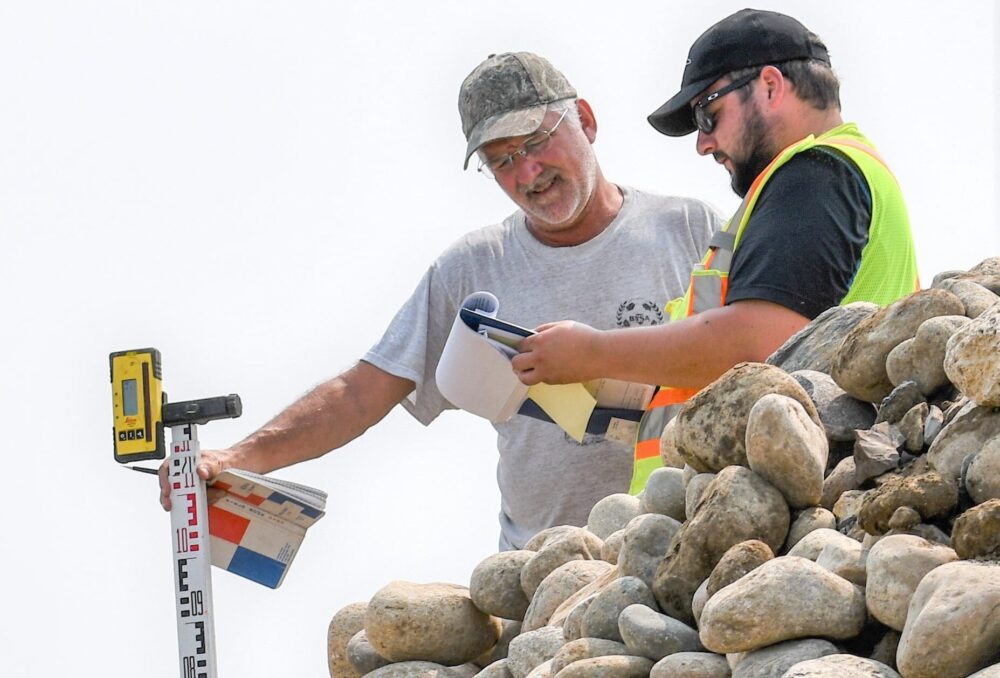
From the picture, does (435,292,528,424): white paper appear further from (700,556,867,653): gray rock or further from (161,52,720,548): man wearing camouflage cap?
(700,556,867,653): gray rock

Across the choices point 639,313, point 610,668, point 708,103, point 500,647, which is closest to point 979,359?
point 610,668

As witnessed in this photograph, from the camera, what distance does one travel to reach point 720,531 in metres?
3.61

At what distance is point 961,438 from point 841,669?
2.32 ft

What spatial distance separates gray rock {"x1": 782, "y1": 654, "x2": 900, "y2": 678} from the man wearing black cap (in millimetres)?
1751

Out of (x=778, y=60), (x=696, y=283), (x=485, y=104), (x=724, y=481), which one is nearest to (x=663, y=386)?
(x=696, y=283)

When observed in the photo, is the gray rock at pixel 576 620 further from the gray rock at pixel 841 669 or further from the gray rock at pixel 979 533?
the gray rock at pixel 979 533

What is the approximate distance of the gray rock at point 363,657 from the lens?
14.8 feet

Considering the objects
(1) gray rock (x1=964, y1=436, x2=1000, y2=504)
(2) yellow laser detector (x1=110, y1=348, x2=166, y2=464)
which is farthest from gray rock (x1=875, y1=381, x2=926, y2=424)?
(2) yellow laser detector (x1=110, y1=348, x2=166, y2=464)

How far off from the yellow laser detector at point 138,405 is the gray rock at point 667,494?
2374mm

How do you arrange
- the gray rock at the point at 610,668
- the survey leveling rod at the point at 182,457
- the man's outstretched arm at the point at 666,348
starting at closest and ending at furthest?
the gray rock at the point at 610,668, the man's outstretched arm at the point at 666,348, the survey leveling rod at the point at 182,457

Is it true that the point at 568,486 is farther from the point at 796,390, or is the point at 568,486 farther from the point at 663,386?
the point at 796,390

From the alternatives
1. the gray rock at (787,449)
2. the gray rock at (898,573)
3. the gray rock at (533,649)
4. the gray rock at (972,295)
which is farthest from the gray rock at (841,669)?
the gray rock at (972,295)

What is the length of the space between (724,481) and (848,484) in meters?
0.29

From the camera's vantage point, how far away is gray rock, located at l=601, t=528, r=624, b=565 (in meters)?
4.25
